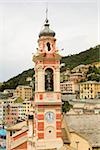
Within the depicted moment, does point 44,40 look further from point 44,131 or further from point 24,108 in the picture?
point 24,108

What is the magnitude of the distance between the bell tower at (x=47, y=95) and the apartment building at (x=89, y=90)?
170 feet

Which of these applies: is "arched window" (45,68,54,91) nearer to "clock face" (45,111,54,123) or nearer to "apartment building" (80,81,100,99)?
"clock face" (45,111,54,123)

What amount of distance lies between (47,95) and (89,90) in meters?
54.3

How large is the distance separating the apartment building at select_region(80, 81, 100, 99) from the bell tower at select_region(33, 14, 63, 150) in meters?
52.0

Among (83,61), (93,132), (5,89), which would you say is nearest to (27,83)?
(5,89)

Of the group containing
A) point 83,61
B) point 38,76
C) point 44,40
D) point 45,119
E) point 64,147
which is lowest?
point 64,147

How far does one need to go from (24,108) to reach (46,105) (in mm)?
47215

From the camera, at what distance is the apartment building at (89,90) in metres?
66.9

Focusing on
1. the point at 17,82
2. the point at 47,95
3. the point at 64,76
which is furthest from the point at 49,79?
the point at 17,82

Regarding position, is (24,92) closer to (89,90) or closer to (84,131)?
(89,90)

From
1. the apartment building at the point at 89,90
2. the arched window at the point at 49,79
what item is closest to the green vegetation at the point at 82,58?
the apartment building at the point at 89,90

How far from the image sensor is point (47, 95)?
14.2 m

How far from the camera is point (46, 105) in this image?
46.3 feet

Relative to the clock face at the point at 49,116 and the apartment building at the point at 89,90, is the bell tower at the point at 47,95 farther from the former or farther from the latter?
the apartment building at the point at 89,90
